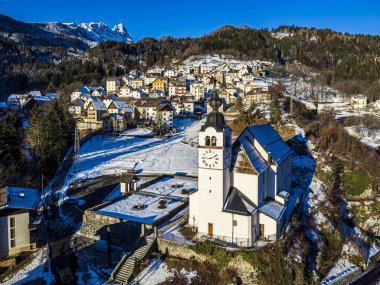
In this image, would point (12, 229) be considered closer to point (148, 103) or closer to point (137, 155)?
point (137, 155)

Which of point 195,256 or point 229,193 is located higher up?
point 229,193

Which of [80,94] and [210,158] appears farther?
[80,94]

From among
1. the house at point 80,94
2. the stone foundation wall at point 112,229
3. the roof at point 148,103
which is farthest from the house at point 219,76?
the stone foundation wall at point 112,229

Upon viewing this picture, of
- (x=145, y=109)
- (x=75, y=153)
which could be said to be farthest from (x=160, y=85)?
(x=75, y=153)

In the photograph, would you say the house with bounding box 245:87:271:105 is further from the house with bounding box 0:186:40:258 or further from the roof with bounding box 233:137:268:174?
the house with bounding box 0:186:40:258

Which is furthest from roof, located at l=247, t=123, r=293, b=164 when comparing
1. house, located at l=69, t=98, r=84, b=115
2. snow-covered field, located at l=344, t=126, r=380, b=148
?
house, located at l=69, t=98, r=84, b=115

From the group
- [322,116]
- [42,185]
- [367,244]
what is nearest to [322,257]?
[367,244]

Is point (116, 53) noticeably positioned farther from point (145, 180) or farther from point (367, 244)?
point (367, 244)
